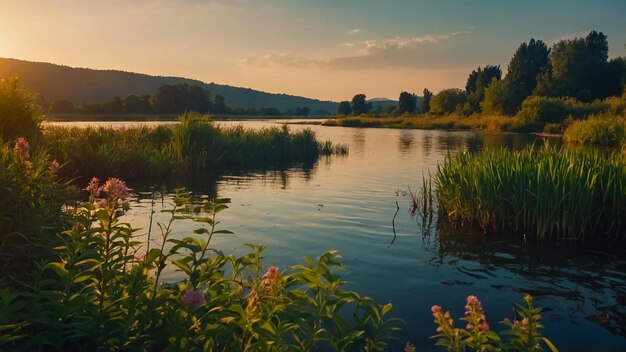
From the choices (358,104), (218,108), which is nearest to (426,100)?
(358,104)

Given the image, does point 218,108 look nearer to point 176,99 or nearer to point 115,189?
point 176,99

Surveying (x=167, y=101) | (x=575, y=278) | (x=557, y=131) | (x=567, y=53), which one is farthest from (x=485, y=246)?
(x=167, y=101)

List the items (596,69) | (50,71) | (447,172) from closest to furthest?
(447,172) → (596,69) → (50,71)

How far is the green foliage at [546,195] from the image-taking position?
13.2m

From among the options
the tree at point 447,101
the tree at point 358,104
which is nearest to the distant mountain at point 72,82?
the tree at point 358,104

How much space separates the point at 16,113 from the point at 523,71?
413ft

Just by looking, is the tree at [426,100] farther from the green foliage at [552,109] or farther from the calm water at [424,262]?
the calm water at [424,262]

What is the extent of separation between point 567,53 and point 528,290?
11256 cm

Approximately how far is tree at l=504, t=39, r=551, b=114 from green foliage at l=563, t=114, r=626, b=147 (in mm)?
55086

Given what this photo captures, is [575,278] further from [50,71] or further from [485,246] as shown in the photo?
[50,71]

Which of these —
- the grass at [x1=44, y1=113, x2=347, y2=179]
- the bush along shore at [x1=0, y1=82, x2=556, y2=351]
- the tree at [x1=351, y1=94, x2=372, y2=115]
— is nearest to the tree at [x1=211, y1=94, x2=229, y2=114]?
the tree at [x1=351, y1=94, x2=372, y2=115]

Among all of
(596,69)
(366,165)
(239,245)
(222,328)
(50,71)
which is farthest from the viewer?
(50,71)

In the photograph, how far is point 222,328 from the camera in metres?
4.06

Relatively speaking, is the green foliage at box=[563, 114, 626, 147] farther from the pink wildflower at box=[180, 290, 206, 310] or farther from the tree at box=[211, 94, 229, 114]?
the tree at box=[211, 94, 229, 114]
